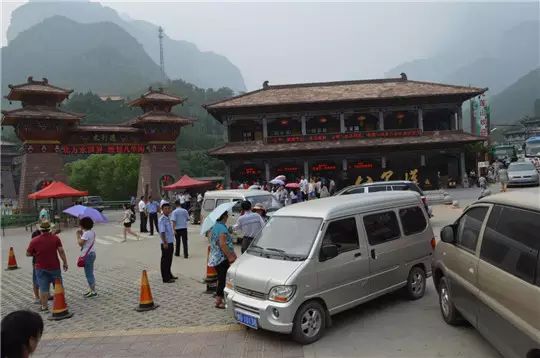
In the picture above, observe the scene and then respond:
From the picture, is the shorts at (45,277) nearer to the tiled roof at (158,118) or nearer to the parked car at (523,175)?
the tiled roof at (158,118)

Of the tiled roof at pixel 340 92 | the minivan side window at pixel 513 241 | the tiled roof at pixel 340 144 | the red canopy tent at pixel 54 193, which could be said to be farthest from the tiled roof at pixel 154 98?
the minivan side window at pixel 513 241

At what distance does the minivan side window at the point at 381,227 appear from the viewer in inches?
243

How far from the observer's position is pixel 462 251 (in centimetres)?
498

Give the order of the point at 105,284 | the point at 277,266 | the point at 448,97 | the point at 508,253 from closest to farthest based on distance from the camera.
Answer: the point at 508,253, the point at 277,266, the point at 105,284, the point at 448,97

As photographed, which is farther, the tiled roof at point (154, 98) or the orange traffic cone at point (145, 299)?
the tiled roof at point (154, 98)

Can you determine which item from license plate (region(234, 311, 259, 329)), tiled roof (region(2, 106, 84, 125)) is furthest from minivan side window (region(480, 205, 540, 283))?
tiled roof (region(2, 106, 84, 125))

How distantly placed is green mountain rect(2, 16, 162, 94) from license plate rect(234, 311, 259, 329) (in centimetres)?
14582

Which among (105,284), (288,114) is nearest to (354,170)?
(288,114)

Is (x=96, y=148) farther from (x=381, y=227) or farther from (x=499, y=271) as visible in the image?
(x=499, y=271)

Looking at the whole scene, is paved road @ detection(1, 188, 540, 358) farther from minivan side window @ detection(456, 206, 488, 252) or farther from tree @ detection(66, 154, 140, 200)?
tree @ detection(66, 154, 140, 200)

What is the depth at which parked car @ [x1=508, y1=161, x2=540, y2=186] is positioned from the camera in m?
24.3

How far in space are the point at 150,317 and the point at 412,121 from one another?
33.7m

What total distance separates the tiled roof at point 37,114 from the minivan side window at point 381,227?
27.1 meters

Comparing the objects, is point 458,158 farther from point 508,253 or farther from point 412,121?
point 508,253
